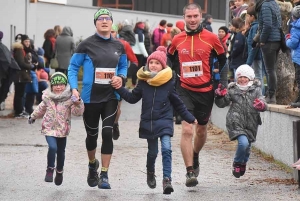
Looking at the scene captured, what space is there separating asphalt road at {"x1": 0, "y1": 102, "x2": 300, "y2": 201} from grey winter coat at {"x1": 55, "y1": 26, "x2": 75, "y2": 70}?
8.88 m

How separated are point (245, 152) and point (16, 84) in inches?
411

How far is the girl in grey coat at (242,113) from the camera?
39.4 feet

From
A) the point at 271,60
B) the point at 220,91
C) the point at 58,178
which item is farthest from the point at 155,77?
the point at 271,60

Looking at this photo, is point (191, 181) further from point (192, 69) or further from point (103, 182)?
point (192, 69)

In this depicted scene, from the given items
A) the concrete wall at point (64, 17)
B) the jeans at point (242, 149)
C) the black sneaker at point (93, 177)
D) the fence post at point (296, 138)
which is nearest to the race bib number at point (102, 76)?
the black sneaker at point (93, 177)

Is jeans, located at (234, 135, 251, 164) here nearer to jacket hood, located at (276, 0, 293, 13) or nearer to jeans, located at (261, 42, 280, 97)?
jeans, located at (261, 42, 280, 97)

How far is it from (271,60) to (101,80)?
16.9 feet

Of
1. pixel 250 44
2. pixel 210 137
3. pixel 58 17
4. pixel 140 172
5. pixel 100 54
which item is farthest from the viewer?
pixel 58 17

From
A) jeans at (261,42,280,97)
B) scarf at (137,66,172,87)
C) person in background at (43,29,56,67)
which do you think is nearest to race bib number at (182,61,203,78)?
scarf at (137,66,172,87)

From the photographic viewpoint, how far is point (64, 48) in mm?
26312

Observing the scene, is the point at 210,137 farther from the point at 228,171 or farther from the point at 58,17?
the point at 58,17

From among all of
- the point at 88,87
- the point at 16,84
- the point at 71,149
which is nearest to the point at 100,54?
the point at 88,87

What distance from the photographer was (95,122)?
38.2ft

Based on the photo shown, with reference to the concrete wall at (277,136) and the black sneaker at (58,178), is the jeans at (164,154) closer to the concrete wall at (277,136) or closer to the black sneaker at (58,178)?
the black sneaker at (58,178)
